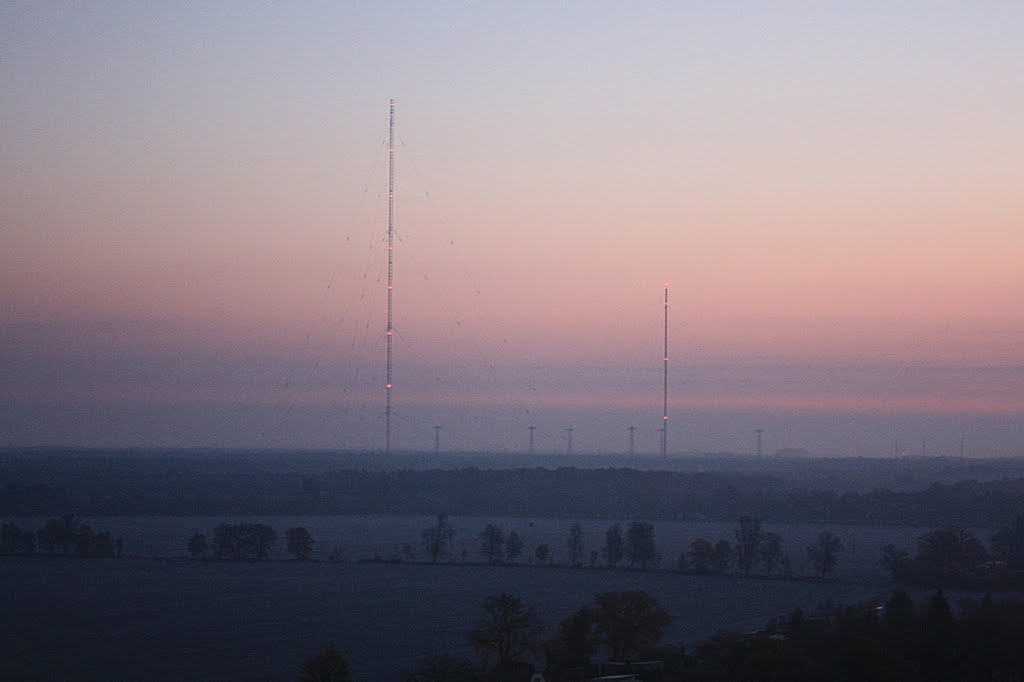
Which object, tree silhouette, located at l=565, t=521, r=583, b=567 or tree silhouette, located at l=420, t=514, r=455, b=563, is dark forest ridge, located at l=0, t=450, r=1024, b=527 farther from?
tree silhouette, located at l=420, t=514, r=455, b=563

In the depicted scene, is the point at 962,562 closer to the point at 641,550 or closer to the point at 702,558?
the point at 702,558

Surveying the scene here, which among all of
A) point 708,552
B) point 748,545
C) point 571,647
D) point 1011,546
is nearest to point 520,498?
point 748,545

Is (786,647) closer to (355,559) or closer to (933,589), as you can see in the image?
(933,589)

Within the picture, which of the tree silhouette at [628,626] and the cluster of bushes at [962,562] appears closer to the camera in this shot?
the tree silhouette at [628,626]

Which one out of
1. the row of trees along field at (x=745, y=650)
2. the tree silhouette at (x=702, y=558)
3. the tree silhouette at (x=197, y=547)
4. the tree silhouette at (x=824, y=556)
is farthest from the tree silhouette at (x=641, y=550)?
the row of trees along field at (x=745, y=650)

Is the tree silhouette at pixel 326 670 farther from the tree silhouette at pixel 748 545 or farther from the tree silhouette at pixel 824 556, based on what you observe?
the tree silhouette at pixel 748 545

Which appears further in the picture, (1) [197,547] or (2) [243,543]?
(1) [197,547]
